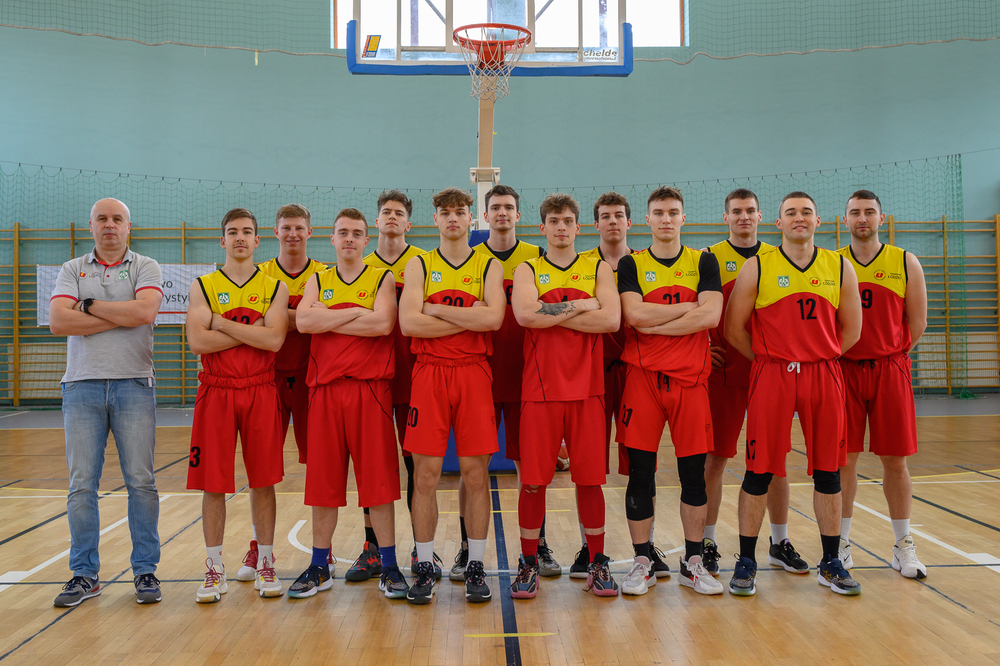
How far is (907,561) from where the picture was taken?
3803mm

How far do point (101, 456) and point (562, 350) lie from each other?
2567mm

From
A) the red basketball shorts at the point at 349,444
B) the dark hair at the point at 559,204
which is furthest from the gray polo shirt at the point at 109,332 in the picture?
the dark hair at the point at 559,204

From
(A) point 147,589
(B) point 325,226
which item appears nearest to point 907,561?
(A) point 147,589

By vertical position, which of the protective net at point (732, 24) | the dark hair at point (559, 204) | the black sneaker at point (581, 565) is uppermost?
the protective net at point (732, 24)

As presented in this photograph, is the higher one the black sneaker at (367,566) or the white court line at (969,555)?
the black sneaker at (367,566)

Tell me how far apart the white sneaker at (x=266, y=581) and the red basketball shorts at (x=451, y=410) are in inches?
40.5

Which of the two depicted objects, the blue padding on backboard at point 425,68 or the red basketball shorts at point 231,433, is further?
the blue padding on backboard at point 425,68

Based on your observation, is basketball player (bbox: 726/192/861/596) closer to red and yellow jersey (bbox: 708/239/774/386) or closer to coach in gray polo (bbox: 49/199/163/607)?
red and yellow jersey (bbox: 708/239/774/386)

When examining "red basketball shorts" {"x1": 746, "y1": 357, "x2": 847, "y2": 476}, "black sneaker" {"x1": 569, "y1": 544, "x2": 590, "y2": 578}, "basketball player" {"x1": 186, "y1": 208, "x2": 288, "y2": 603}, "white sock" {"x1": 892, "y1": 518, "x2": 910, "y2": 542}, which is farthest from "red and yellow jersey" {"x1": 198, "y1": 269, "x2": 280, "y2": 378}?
"white sock" {"x1": 892, "y1": 518, "x2": 910, "y2": 542}

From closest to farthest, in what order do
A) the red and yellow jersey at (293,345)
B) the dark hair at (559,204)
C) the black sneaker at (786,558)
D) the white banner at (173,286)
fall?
the dark hair at (559,204), the black sneaker at (786,558), the red and yellow jersey at (293,345), the white banner at (173,286)

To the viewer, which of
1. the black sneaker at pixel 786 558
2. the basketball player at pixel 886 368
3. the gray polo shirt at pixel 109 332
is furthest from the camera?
the black sneaker at pixel 786 558

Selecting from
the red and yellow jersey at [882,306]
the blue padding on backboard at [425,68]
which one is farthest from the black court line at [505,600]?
the blue padding on backboard at [425,68]

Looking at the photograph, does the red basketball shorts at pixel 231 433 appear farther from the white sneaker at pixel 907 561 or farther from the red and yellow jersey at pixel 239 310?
the white sneaker at pixel 907 561

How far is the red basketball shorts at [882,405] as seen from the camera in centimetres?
376
